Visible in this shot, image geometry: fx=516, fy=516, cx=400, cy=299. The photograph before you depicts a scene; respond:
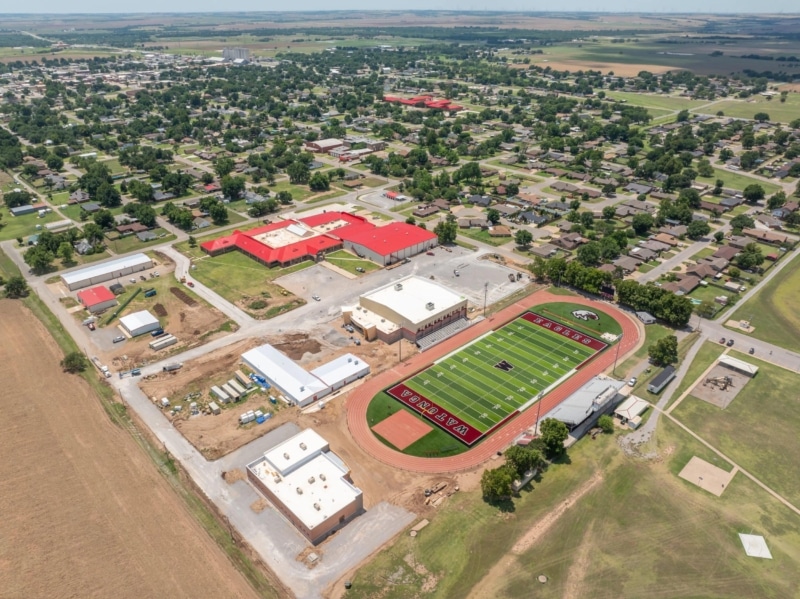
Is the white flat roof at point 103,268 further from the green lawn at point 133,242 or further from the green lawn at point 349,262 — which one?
the green lawn at point 349,262

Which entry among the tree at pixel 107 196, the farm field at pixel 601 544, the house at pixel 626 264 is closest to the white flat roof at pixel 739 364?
the farm field at pixel 601 544

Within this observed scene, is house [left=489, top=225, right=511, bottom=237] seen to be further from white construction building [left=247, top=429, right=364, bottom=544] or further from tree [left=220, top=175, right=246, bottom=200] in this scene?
white construction building [left=247, top=429, right=364, bottom=544]

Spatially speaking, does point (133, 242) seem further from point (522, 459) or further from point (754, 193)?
point (754, 193)

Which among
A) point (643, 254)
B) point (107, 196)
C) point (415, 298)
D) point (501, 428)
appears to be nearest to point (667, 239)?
point (643, 254)

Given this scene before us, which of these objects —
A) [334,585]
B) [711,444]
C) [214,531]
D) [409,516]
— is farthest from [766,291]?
[214,531]

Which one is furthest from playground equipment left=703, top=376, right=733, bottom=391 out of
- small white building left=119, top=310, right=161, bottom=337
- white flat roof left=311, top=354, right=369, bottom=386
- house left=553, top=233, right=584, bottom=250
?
small white building left=119, top=310, right=161, bottom=337

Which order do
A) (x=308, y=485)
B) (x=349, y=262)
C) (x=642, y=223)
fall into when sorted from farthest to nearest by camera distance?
(x=642, y=223) < (x=349, y=262) < (x=308, y=485)
